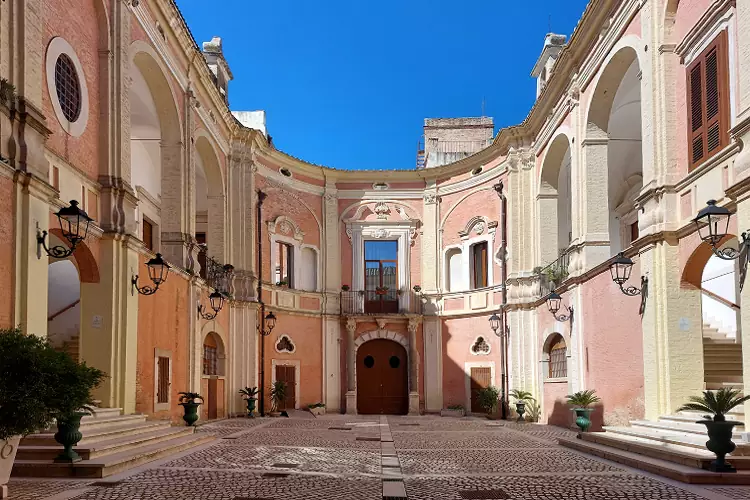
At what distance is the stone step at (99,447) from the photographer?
9.05m

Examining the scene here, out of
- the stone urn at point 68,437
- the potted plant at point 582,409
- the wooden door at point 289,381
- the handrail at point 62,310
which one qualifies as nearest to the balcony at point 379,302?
the wooden door at point 289,381

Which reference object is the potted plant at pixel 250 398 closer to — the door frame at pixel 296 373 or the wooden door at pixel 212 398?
the wooden door at pixel 212 398

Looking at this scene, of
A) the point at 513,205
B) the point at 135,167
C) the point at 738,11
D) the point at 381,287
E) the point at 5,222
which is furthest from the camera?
the point at 381,287

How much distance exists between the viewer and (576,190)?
57.2 feet

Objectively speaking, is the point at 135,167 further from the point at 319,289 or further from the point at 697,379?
the point at 697,379

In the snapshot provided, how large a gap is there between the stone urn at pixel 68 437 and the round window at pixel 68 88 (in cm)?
516

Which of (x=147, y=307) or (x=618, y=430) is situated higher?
(x=147, y=307)

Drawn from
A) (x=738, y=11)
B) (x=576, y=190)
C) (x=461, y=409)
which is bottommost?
(x=461, y=409)

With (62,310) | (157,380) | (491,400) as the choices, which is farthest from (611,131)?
(62,310)

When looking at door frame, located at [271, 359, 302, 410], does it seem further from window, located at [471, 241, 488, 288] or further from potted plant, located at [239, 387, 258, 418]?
window, located at [471, 241, 488, 288]

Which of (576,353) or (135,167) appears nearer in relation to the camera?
(576,353)

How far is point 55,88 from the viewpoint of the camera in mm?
11250

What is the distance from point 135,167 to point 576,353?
11.9m

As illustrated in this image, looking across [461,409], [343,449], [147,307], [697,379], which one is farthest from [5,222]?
[461,409]
